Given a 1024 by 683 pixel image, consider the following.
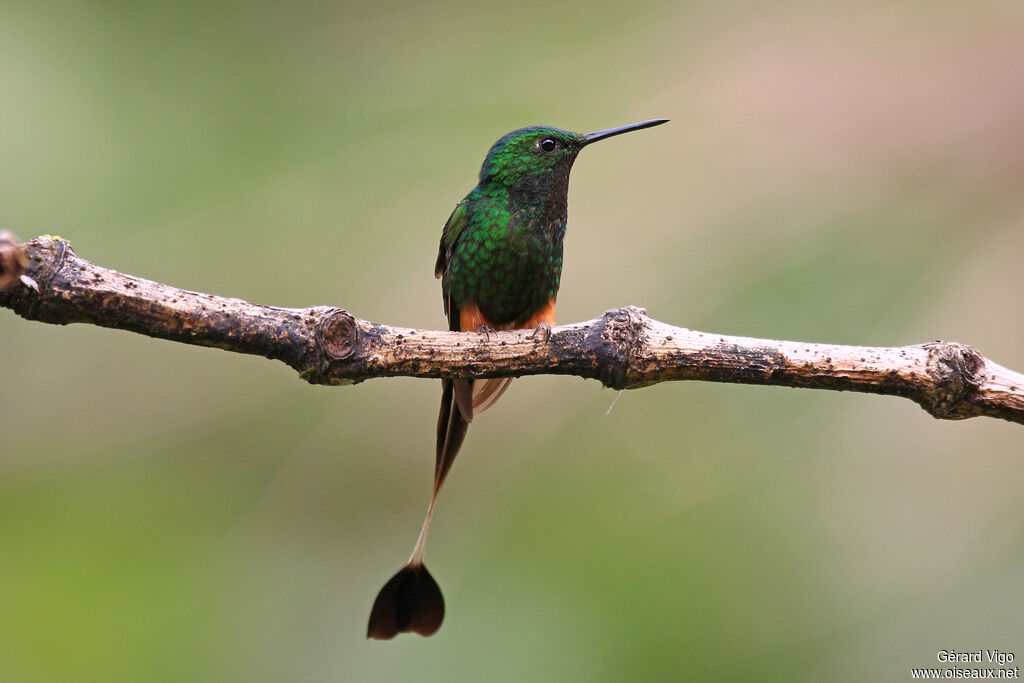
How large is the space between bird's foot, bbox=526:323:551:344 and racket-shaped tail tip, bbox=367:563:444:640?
93cm

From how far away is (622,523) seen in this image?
3.44 metres

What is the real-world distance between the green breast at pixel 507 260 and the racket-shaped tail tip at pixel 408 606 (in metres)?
0.80

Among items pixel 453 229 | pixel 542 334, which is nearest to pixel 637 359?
pixel 542 334

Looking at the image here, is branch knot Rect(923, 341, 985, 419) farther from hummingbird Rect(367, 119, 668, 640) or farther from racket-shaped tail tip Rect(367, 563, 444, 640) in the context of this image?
racket-shaped tail tip Rect(367, 563, 444, 640)

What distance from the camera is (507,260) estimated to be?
8.21 feet

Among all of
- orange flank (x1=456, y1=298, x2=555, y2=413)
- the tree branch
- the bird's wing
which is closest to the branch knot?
the tree branch

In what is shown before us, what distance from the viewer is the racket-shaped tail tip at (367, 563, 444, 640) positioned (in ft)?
8.32

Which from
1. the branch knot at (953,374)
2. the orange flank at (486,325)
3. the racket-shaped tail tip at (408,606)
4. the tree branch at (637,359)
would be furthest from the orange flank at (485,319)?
the branch knot at (953,374)

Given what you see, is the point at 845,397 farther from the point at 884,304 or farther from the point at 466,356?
the point at 466,356

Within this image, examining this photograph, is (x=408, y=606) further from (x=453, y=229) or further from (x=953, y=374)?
(x=953, y=374)

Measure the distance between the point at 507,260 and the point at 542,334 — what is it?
568 millimetres

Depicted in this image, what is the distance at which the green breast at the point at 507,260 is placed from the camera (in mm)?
2512

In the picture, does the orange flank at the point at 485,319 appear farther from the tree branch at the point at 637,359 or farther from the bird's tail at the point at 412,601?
the tree branch at the point at 637,359

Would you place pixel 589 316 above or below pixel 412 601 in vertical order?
above
